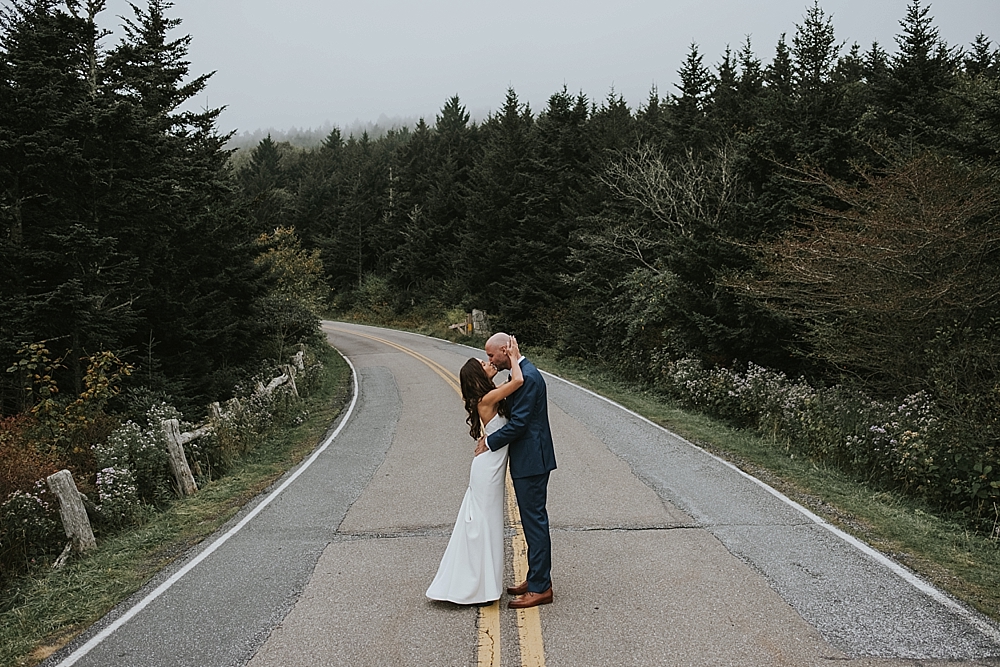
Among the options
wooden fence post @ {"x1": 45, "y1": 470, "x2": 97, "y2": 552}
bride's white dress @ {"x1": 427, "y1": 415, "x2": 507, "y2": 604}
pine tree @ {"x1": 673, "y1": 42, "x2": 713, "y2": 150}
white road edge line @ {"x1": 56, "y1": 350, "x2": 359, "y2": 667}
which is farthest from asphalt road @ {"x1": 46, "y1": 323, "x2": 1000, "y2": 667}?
pine tree @ {"x1": 673, "y1": 42, "x2": 713, "y2": 150}

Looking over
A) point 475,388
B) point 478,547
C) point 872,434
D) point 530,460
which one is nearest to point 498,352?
point 475,388

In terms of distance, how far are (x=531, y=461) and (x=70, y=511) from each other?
5.24m

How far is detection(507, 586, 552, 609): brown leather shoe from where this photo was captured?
557cm

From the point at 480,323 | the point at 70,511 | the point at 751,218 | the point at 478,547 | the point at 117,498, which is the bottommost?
the point at 117,498

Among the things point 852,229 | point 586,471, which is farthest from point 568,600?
point 852,229

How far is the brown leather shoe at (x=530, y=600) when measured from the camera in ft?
18.3

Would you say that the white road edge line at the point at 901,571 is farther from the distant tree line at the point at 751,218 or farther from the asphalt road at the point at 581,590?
the distant tree line at the point at 751,218

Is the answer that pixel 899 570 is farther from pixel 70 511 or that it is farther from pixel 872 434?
pixel 70 511

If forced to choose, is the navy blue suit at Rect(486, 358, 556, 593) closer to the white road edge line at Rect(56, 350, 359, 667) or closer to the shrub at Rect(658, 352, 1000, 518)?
the white road edge line at Rect(56, 350, 359, 667)

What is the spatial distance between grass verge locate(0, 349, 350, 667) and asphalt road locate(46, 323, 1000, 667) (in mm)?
262

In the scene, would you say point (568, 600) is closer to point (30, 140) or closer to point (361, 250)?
point (30, 140)

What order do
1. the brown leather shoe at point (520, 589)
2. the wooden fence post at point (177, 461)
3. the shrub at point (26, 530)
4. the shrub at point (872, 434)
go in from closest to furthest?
the brown leather shoe at point (520, 589)
the shrub at point (26, 530)
the shrub at point (872, 434)
the wooden fence post at point (177, 461)

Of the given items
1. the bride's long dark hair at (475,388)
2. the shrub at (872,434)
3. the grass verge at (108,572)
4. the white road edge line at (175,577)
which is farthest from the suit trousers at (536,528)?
the shrub at (872,434)

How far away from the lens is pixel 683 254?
1919cm
